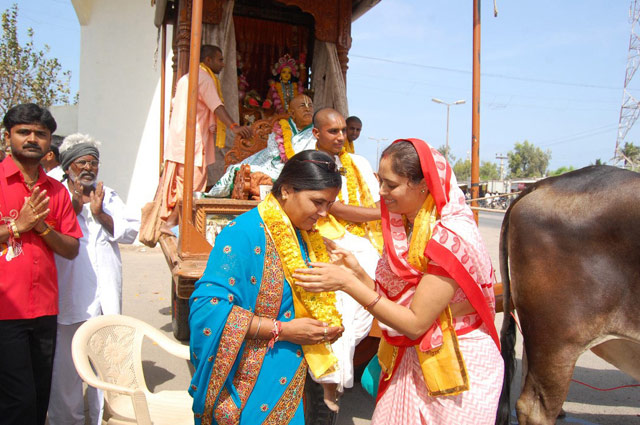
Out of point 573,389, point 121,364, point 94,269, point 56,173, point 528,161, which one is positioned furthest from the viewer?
point 528,161

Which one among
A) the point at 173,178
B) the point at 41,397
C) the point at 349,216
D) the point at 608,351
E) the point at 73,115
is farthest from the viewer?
the point at 73,115

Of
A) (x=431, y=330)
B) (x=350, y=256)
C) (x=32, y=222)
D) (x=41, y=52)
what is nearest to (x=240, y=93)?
(x=32, y=222)

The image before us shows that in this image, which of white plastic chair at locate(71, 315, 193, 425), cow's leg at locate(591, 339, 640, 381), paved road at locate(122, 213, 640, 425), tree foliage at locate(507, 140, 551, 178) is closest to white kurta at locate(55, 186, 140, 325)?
white plastic chair at locate(71, 315, 193, 425)

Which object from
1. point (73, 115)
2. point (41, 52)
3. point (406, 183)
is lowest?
point (406, 183)

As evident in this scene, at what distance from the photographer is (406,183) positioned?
1.86 meters

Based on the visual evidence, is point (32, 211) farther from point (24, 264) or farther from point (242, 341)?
point (242, 341)

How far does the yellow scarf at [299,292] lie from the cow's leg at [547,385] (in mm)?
1364

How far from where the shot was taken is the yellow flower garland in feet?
14.1

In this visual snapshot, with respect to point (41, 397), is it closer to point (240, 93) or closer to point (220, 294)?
point (220, 294)

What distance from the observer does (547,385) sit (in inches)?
108

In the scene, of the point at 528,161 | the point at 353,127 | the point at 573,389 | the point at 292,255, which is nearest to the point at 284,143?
the point at 353,127

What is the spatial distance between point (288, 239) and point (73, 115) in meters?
14.1

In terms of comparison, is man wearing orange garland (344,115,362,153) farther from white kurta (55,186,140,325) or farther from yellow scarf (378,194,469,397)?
yellow scarf (378,194,469,397)

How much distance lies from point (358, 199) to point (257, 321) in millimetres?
2042
